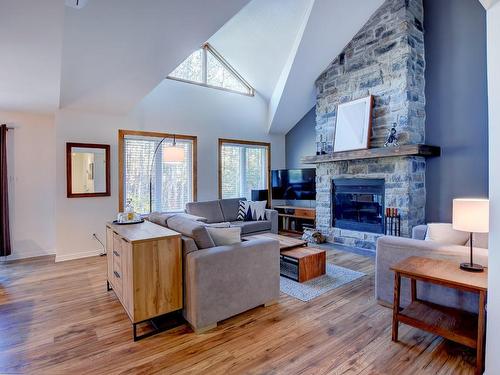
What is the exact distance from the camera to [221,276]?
2402 millimetres

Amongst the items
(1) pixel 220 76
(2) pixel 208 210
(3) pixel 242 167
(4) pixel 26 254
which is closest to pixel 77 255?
(4) pixel 26 254

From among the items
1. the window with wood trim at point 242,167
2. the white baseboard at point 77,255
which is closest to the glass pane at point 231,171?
the window with wood trim at point 242,167

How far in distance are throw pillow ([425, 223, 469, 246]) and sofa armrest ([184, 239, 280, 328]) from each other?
59.6 inches

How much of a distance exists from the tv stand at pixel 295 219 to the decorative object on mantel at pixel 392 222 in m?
1.62

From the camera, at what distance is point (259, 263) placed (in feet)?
8.77

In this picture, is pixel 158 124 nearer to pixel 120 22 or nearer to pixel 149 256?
pixel 120 22

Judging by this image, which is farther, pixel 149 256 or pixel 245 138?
pixel 245 138

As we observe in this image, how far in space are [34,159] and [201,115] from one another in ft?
9.89

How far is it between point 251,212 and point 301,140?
251cm

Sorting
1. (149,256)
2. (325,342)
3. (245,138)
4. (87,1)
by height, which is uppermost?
(87,1)

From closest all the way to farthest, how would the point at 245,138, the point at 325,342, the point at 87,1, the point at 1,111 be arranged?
the point at 325,342 < the point at 87,1 < the point at 1,111 < the point at 245,138

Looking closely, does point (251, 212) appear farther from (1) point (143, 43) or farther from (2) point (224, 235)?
(1) point (143, 43)

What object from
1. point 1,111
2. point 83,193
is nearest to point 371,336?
point 83,193

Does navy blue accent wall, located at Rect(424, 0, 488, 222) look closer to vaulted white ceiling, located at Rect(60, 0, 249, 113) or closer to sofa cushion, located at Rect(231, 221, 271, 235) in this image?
sofa cushion, located at Rect(231, 221, 271, 235)
